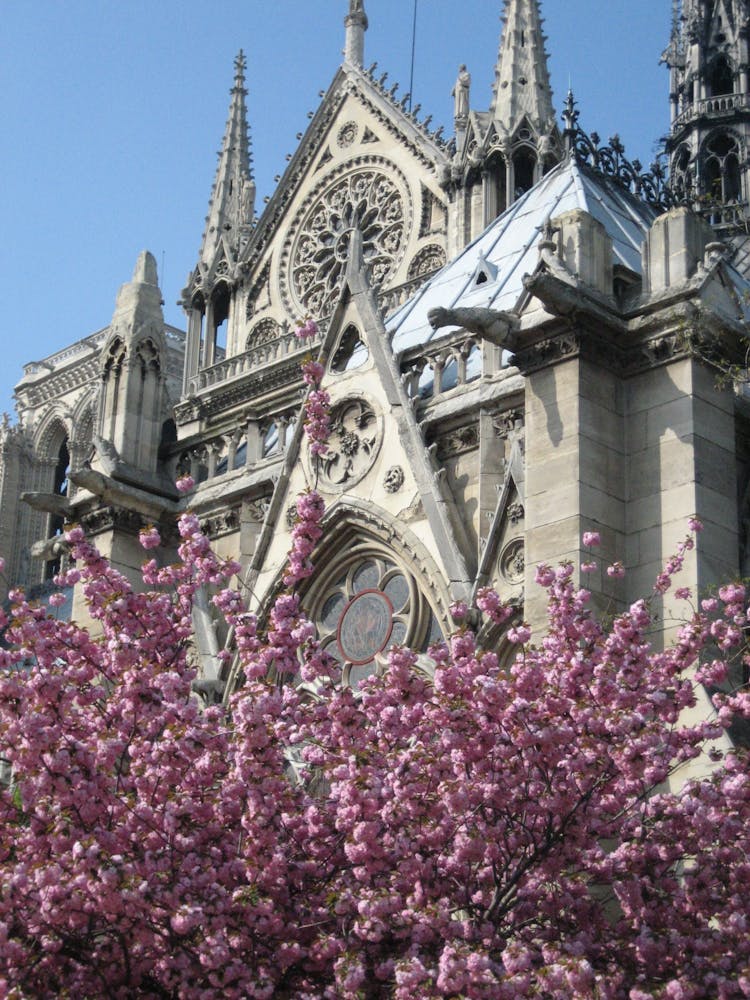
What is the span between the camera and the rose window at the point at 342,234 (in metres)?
45.6

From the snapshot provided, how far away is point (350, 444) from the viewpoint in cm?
1923

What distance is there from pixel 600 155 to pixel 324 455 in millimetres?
6931

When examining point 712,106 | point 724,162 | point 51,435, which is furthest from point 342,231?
point 51,435

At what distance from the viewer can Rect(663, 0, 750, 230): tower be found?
5297 centimetres

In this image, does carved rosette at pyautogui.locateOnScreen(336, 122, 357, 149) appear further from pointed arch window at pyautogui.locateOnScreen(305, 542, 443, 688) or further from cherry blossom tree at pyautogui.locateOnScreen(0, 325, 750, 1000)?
cherry blossom tree at pyautogui.locateOnScreen(0, 325, 750, 1000)

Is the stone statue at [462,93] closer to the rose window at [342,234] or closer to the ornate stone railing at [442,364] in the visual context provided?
the rose window at [342,234]

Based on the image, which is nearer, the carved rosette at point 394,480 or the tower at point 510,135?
the carved rosette at point 394,480

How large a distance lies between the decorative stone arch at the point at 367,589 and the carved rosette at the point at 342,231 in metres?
26.1

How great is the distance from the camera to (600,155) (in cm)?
2384

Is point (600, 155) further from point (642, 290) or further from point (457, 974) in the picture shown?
point (457, 974)

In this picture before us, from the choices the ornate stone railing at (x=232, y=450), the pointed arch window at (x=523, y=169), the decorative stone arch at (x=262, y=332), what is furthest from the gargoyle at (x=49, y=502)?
the decorative stone arch at (x=262, y=332)

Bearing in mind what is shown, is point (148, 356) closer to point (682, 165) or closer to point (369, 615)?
point (369, 615)

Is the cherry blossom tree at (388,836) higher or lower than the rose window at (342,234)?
lower

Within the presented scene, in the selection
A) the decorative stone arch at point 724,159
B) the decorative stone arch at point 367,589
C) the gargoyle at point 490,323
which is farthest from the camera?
the decorative stone arch at point 724,159
